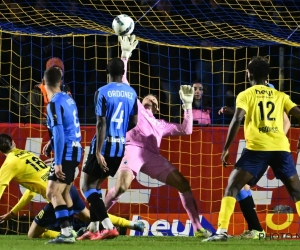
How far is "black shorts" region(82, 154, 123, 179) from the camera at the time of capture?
32.9 ft

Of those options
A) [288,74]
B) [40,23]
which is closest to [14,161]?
[40,23]

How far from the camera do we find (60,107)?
9531 millimetres

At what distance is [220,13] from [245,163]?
5599 mm

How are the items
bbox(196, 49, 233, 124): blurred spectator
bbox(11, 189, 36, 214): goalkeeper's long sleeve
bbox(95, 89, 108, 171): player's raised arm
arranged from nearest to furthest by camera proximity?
bbox(95, 89, 108, 171): player's raised arm, bbox(11, 189, 36, 214): goalkeeper's long sleeve, bbox(196, 49, 233, 124): blurred spectator

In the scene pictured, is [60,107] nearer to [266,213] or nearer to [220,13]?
[266,213]

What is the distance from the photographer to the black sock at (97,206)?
1001 cm

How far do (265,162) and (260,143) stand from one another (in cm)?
19

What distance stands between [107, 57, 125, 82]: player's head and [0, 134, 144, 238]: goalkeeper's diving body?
145 centimetres

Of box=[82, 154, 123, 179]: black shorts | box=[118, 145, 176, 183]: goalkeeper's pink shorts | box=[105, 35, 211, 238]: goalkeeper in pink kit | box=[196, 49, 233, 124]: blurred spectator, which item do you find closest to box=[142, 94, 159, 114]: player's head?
box=[105, 35, 211, 238]: goalkeeper in pink kit

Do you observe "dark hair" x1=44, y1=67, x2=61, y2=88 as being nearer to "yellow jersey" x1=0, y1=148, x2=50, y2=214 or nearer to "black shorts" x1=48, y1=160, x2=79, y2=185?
"black shorts" x1=48, y1=160, x2=79, y2=185

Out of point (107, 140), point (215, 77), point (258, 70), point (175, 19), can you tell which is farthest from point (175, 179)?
point (175, 19)

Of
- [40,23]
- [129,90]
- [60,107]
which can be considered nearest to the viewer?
[60,107]

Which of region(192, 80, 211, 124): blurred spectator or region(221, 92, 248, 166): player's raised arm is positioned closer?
region(221, 92, 248, 166): player's raised arm

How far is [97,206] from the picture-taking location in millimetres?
10023
